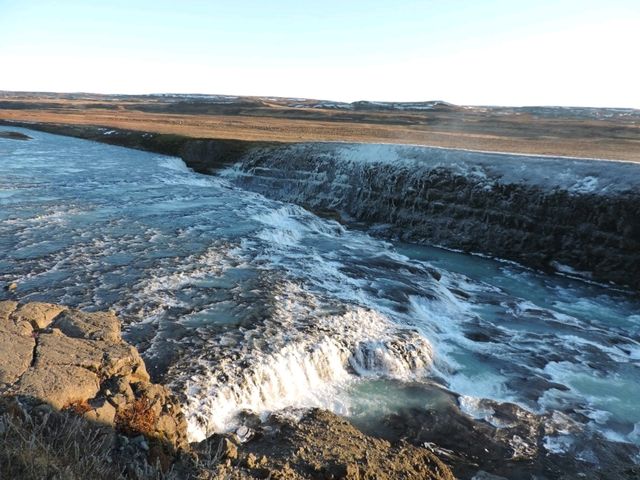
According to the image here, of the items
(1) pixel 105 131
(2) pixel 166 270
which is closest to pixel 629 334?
(2) pixel 166 270

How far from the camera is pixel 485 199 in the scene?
23.3 metres

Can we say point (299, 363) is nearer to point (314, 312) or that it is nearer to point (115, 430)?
point (314, 312)

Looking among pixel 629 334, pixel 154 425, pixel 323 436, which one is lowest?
pixel 629 334

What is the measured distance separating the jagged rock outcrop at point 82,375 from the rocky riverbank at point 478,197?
17.4 meters

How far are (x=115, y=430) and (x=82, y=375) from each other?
1.16m

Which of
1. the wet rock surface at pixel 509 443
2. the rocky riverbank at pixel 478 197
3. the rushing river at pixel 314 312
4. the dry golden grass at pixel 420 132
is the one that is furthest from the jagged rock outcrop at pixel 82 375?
the dry golden grass at pixel 420 132

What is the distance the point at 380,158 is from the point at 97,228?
1538 centimetres

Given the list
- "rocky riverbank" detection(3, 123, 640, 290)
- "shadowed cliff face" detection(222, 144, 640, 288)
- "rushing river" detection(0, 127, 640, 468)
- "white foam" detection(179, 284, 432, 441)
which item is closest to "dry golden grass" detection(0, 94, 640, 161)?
"rocky riverbank" detection(3, 123, 640, 290)

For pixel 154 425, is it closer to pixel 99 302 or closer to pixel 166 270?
pixel 99 302

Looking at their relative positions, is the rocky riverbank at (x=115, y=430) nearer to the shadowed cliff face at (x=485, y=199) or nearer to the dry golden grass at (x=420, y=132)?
the shadowed cliff face at (x=485, y=199)

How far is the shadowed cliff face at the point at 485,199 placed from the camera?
19.6 metres

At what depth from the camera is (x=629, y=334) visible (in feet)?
48.2

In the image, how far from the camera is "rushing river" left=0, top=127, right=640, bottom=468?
1002 cm

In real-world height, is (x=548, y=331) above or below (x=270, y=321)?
below
